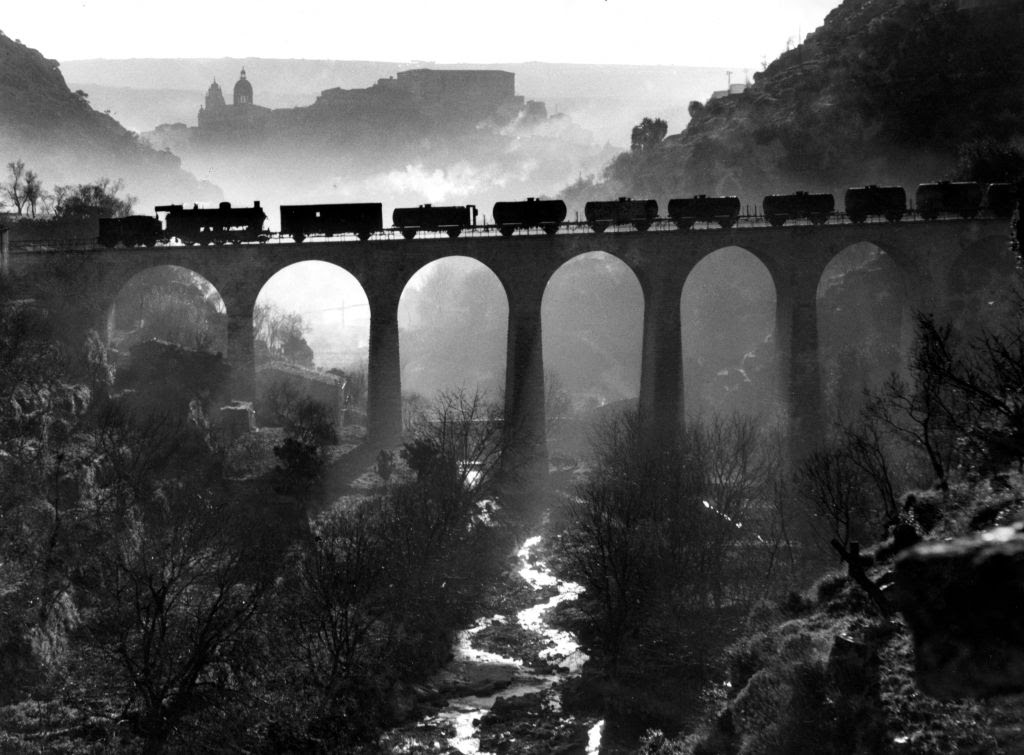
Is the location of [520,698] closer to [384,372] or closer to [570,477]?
[384,372]

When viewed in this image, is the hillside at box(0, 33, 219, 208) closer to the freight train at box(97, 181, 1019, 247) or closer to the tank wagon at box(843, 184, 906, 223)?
the freight train at box(97, 181, 1019, 247)

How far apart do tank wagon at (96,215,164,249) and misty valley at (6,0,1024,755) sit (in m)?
0.26

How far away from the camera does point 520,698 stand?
1521 inches

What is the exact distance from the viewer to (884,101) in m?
94.2

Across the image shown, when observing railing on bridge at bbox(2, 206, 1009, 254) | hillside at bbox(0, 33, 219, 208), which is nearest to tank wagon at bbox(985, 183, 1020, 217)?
railing on bridge at bbox(2, 206, 1009, 254)

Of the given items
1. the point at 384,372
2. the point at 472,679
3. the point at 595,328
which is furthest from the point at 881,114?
the point at 472,679

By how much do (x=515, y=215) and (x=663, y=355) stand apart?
11284 millimetres

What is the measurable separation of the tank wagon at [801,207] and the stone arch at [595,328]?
40.9 metres

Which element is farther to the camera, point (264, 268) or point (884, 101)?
point (884, 101)

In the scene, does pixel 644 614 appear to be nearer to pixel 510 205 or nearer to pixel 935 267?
pixel 510 205

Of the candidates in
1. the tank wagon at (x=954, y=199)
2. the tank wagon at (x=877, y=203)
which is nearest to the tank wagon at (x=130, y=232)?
the tank wagon at (x=877, y=203)

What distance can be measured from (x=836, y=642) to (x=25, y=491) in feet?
98.2

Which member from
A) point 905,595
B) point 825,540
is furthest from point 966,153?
point 905,595

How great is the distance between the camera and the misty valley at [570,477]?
2961 centimetres
